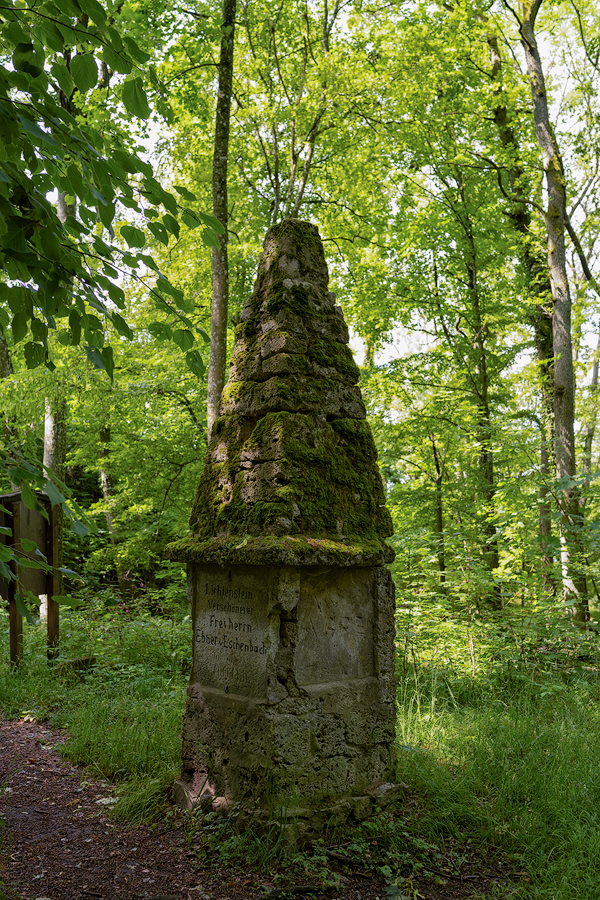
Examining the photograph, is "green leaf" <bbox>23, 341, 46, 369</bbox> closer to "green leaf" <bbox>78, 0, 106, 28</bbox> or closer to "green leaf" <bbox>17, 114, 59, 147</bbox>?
"green leaf" <bbox>17, 114, 59, 147</bbox>

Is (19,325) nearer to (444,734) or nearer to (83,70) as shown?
(83,70)

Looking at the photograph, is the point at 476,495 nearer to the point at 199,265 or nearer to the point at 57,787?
the point at 199,265

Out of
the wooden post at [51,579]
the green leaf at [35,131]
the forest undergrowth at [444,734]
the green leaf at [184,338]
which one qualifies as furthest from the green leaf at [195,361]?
the wooden post at [51,579]

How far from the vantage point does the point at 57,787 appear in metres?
4.49

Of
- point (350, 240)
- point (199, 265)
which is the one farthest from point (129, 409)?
point (350, 240)

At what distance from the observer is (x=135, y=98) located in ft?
7.38

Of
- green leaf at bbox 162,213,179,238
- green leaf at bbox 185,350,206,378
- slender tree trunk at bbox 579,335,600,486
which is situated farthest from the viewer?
slender tree trunk at bbox 579,335,600,486

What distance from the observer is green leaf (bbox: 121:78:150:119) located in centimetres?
222

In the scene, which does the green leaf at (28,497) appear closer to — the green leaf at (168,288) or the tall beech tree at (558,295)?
the green leaf at (168,288)

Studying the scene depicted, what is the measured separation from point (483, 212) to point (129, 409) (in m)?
8.09

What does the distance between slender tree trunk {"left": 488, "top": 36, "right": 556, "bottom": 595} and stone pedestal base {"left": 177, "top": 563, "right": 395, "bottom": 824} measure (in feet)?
21.9

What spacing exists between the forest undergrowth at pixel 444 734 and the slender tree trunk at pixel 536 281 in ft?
9.66

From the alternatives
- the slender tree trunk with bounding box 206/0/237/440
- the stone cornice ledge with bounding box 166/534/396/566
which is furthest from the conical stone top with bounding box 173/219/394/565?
the slender tree trunk with bounding box 206/0/237/440

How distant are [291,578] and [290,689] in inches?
25.0
